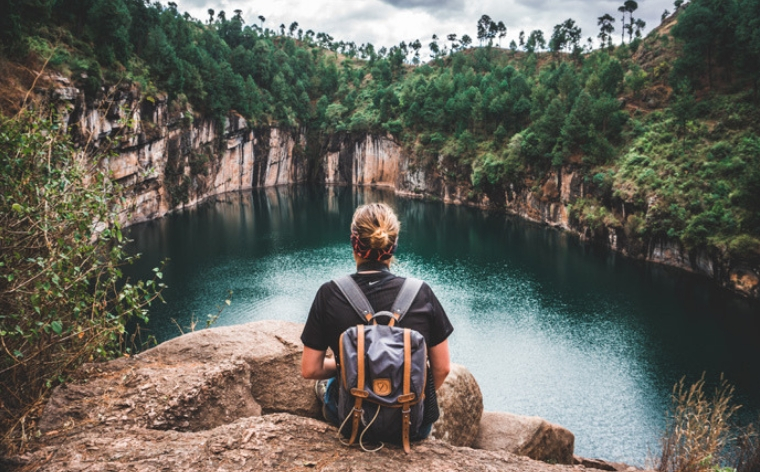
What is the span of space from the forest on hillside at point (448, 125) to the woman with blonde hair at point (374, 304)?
2.16 m

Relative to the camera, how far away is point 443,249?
4088 cm

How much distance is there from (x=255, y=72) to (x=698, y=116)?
207 feet

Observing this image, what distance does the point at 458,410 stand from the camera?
7.33 m

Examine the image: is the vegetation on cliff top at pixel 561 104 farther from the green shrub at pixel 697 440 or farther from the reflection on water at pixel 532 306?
the green shrub at pixel 697 440

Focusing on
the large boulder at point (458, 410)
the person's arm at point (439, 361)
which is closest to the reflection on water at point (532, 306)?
the large boulder at point (458, 410)

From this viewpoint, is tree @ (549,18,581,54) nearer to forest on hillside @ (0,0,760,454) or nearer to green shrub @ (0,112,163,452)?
forest on hillside @ (0,0,760,454)

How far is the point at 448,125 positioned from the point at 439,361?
66625mm

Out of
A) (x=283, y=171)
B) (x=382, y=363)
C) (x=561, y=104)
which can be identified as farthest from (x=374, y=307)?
(x=283, y=171)

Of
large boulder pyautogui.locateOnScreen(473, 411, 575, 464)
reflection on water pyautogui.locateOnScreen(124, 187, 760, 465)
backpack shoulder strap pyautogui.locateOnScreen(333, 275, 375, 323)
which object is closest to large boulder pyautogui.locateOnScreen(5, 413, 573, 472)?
backpack shoulder strap pyautogui.locateOnScreen(333, 275, 375, 323)

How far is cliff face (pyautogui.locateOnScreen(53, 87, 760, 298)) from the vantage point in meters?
33.6

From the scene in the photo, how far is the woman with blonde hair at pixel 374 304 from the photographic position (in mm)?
3074

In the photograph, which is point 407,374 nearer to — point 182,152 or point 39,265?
point 39,265

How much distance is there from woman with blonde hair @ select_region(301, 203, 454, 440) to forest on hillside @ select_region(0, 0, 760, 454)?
7.08 ft

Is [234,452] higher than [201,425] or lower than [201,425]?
higher
